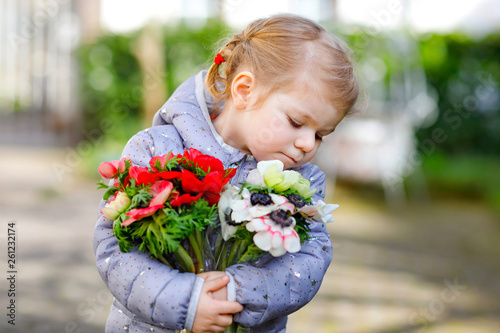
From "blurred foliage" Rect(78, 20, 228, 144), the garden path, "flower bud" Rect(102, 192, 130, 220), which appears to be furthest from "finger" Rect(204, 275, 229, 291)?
"blurred foliage" Rect(78, 20, 228, 144)

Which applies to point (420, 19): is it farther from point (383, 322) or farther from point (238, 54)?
point (238, 54)

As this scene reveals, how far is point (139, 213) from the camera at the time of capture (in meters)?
1.65

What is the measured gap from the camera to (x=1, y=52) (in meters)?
13.6

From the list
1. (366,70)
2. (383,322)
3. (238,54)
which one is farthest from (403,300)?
(366,70)

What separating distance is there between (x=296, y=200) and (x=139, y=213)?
43 cm

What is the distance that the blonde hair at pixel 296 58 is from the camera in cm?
201

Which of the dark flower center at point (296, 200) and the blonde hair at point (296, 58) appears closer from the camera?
the dark flower center at point (296, 200)

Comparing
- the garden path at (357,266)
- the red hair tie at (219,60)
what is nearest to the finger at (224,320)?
the red hair tie at (219,60)

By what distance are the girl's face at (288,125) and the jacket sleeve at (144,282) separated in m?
0.48

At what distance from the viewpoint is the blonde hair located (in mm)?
2006

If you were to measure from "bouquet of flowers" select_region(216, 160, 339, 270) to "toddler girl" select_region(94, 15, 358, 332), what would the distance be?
0.08 meters

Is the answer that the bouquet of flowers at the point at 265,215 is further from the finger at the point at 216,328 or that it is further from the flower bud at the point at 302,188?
the finger at the point at 216,328

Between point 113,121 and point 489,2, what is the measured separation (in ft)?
23.1

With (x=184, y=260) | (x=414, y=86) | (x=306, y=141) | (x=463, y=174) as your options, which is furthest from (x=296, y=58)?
(x=414, y=86)
